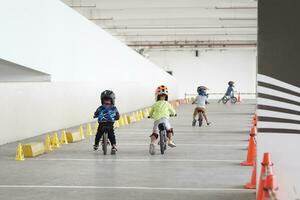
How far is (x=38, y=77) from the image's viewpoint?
19.8m

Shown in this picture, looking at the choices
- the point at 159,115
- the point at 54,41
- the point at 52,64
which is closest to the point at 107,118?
the point at 159,115

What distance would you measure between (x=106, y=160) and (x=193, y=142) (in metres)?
4.67

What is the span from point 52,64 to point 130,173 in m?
10.1

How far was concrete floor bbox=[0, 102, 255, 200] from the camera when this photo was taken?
28.5ft

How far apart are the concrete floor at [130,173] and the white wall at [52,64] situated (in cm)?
215

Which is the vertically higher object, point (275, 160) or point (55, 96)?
point (55, 96)

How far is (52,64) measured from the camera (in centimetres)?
2009

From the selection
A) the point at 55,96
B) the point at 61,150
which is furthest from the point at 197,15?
the point at 61,150

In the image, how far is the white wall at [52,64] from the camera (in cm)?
1648

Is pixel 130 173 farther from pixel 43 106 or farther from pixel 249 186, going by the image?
pixel 43 106

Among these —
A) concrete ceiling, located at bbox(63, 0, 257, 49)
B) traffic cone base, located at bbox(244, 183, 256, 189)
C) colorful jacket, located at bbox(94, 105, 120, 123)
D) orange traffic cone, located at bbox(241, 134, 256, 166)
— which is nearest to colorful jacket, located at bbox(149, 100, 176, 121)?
colorful jacket, located at bbox(94, 105, 120, 123)

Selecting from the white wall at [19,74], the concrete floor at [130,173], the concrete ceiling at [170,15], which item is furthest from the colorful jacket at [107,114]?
the concrete ceiling at [170,15]

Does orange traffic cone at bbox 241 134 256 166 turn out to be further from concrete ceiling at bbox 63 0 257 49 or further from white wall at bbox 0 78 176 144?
concrete ceiling at bbox 63 0 257 49

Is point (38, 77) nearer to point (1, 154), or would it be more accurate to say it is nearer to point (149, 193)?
point (1, 154)
